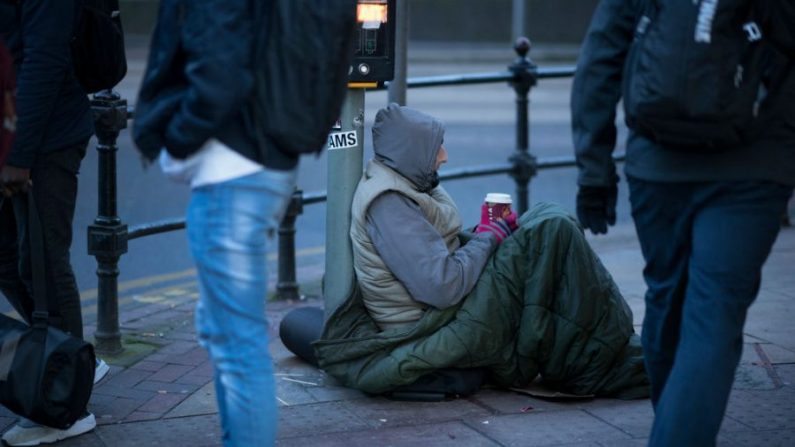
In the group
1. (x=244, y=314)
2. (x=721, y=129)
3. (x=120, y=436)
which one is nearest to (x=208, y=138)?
(x=244, y=314)

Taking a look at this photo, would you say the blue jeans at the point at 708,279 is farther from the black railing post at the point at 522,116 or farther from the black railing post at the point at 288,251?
the black railing post at the point at 522,116

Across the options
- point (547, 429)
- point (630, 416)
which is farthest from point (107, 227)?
point (630, 416)

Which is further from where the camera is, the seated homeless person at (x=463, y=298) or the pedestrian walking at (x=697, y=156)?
the seated homeless person at (x=463, y=298)

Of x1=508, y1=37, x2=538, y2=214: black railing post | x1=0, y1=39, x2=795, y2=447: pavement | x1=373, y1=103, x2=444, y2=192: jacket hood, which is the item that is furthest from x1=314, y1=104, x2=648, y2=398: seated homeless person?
x1=508, y1=37, x2=538, y2=214: black railing post

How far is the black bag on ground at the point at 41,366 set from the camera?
12.5 ft

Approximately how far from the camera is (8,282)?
4.31 meters

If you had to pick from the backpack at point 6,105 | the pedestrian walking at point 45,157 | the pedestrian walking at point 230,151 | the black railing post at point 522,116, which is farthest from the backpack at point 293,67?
the black railing post at point 522,116

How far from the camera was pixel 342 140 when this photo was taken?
179 inches

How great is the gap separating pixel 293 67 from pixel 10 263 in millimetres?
1777

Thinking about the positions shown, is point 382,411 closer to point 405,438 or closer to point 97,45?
point 405,438

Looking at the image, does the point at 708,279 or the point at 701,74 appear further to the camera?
the point at 708,279

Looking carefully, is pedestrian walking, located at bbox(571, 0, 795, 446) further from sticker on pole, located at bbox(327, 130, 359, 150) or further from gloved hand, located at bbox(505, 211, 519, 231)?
sticker on pole, located at bbox(327, 130, 359, 150)

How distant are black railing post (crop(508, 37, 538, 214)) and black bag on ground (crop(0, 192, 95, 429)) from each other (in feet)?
12.9

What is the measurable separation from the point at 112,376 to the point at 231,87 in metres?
2.18
